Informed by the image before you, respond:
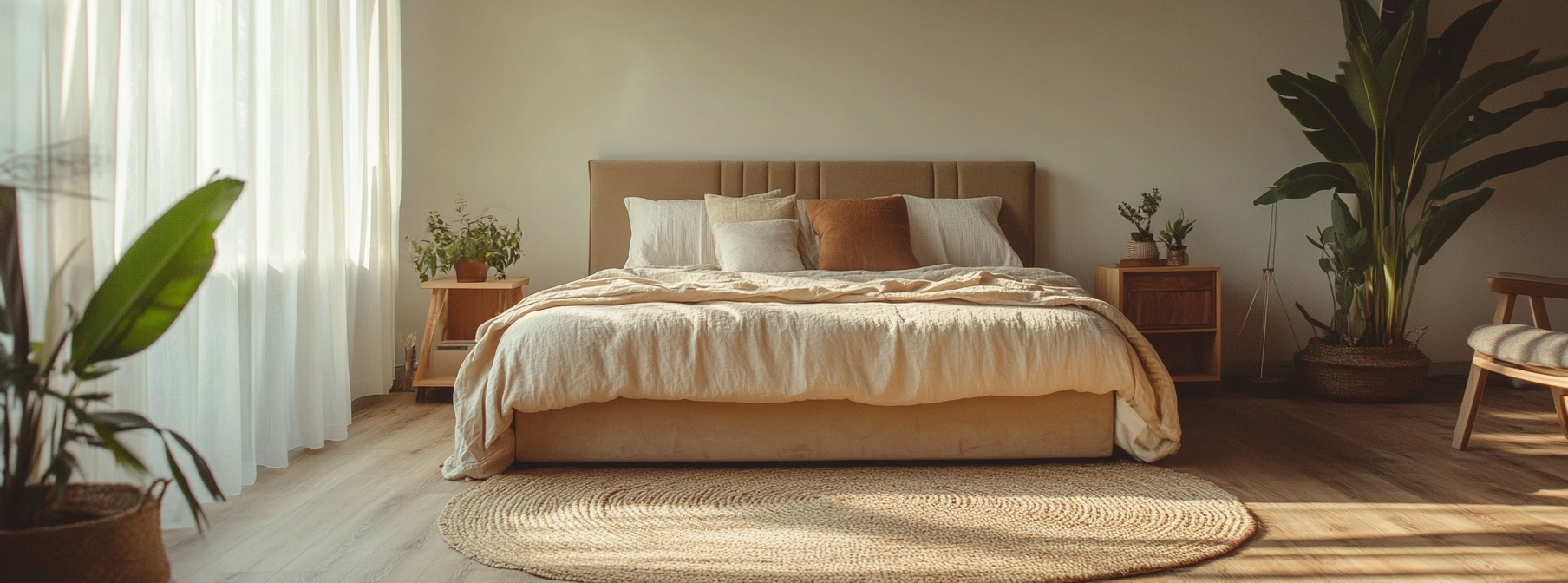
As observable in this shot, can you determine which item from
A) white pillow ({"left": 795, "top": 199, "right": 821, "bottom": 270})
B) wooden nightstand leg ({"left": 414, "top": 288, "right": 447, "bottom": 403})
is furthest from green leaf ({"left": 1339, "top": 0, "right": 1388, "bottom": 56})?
wooden nightstand leg ({"left": 414, "top": 288, "right": 447, "bottom": 403})

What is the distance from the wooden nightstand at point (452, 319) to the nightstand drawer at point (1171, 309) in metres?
2.54

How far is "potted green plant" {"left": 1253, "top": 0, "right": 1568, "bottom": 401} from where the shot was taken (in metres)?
3.78

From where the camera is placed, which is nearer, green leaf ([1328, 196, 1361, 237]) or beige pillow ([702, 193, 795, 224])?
green leaf ([1328, 196, 1361, 237])

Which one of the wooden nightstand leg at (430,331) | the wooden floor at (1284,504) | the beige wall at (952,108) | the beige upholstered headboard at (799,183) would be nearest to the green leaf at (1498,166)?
the beige wall at (952,108)

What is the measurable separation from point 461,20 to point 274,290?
77.3 inches

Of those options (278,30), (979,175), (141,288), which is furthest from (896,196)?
(141,288)

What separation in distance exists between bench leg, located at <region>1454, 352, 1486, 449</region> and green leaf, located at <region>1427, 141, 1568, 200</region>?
47.0 inches

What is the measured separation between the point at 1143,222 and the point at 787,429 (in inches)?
102

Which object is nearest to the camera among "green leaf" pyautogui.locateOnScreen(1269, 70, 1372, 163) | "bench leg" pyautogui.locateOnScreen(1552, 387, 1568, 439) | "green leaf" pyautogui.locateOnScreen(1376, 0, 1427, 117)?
"bench leg" pyautogui.locateOnScreen(1552, 387, 1568, 439)

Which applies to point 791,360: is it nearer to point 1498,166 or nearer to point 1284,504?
point 1284,504

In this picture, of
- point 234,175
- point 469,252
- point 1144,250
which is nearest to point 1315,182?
point 1144,250

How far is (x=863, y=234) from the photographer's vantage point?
404 centimetres

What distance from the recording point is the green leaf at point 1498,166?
3754 mm

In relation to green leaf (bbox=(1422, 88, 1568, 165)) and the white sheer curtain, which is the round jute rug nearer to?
the white sheer curtain
